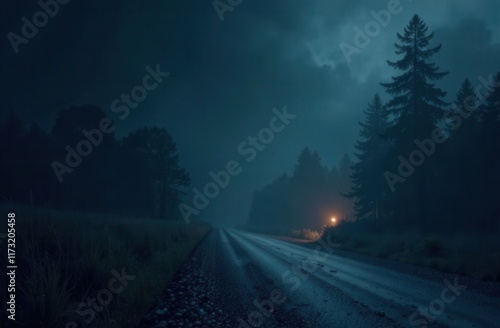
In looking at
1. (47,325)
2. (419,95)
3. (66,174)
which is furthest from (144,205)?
(47,325)

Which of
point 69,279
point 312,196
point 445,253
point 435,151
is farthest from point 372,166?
point 312,196

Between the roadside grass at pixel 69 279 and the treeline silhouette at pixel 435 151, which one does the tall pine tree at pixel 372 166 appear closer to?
the treeline silhouette at pixel 435 151

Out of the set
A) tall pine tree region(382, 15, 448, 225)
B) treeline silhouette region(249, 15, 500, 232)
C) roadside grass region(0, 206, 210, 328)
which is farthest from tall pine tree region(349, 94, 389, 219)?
roadside grass region(0, 206, 210, 328)

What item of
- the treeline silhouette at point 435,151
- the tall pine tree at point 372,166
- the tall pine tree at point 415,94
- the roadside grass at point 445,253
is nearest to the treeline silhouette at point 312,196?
the tall pine tree at point 372,166

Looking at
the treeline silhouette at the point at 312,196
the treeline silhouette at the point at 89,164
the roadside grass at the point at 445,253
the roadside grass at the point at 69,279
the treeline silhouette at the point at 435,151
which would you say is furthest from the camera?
the treeline silhouette at the point at 312,196

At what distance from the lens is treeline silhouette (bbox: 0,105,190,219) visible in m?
29.9

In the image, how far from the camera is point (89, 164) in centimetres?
3372

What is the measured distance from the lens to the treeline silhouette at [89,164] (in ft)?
98.2

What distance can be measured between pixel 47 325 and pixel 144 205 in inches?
1611

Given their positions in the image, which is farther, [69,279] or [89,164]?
[89,164]

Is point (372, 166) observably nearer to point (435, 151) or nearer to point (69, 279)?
point (435, 151)

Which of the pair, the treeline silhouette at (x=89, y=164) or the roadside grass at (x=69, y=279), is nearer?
the roadside grass at (x=69, y=279)

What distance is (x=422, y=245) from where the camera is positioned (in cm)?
A: 1201

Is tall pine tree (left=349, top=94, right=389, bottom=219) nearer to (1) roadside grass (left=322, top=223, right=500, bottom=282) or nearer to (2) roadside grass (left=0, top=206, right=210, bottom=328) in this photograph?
(1) roadside grass (left=322, top=223, right=500, bottom=282)
